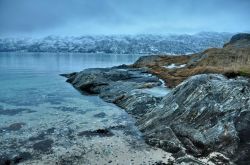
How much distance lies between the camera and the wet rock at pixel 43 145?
2270 cm

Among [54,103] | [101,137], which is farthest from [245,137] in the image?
[54,103]

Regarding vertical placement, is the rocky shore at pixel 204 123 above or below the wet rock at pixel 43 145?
above

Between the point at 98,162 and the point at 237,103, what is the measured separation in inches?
482

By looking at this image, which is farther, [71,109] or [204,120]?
[71,109]

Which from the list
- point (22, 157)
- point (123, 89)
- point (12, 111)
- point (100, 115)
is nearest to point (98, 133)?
point (100, 115)

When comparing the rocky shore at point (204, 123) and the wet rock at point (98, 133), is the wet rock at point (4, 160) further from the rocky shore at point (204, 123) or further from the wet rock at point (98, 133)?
the rocky shore at point (204, 123)

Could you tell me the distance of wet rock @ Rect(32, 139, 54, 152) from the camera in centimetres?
2270

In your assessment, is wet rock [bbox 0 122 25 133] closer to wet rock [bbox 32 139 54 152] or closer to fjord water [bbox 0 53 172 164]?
fjord water [bbox 0 53 172 164]

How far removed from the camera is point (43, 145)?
2364 centimetres

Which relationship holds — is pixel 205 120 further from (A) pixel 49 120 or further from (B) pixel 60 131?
(A) pixel 49 120

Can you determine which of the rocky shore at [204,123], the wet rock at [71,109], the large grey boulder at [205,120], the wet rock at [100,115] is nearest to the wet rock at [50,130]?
the wet rock at [100,115]

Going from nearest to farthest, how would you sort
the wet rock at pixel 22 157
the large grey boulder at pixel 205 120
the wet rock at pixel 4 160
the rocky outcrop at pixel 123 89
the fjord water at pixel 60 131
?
the wet rock at pixel 4 160
the wet rock at pixel 22 157
the large grey boulder at pixel 205 120
the fjord water at pixel 60 131
the rocky outcrop at pixel 123 89

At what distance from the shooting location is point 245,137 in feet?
68.8

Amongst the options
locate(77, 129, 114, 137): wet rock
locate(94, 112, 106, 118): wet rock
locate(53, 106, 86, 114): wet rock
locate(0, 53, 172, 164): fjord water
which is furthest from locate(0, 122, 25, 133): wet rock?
locate(94, 112, 106, 118): wet rock
